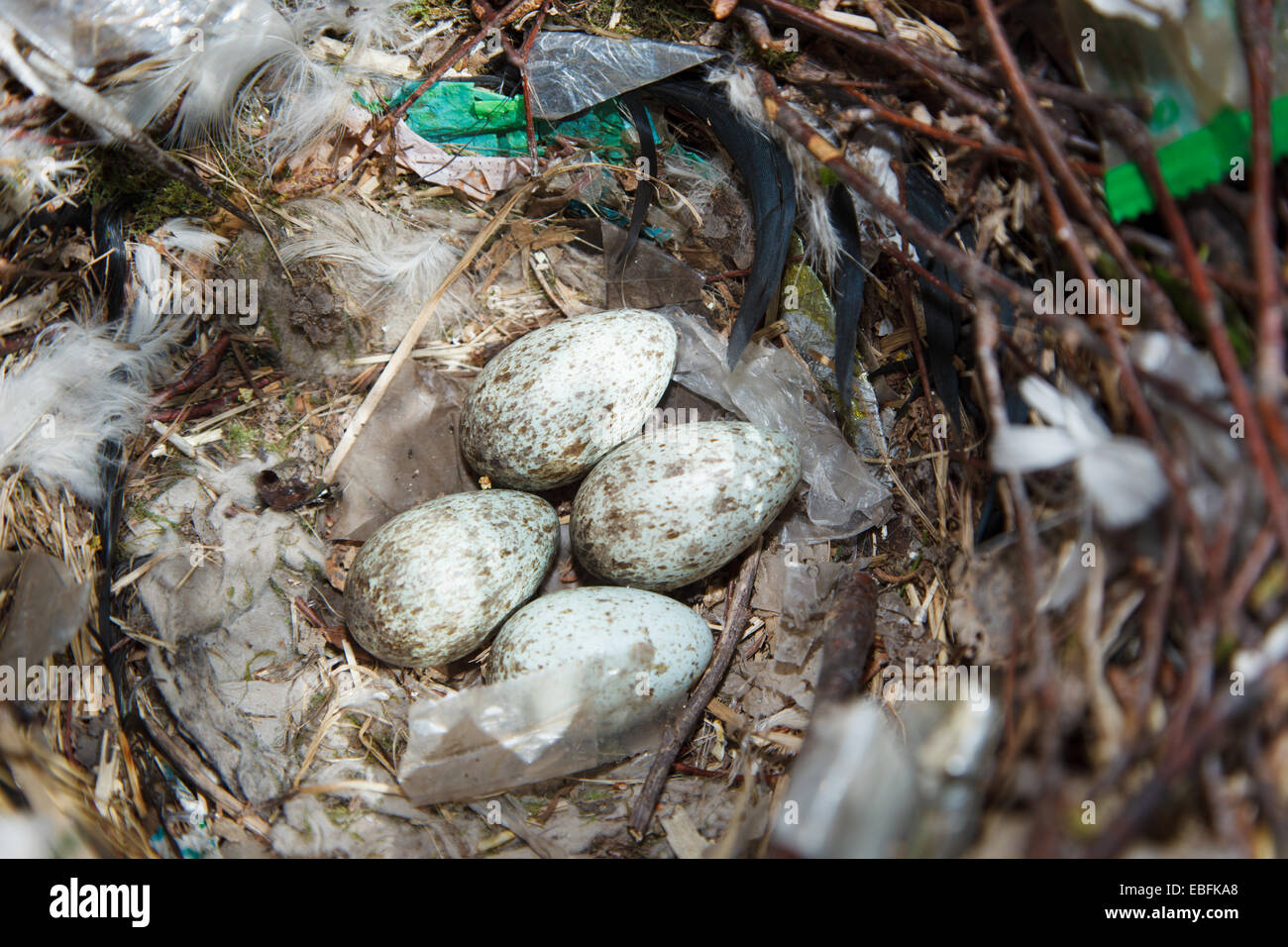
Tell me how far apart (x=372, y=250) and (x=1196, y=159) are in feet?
6.42

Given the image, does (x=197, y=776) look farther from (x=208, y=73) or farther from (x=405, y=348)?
(x=208, y=73)

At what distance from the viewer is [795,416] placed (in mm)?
2143

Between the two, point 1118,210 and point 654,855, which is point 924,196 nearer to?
point 1118,210

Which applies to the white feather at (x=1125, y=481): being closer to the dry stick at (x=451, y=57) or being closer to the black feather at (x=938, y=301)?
the black feather at (x=938, y=301)

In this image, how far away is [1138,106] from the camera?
4.89 feet

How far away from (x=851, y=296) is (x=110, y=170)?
1927 mm

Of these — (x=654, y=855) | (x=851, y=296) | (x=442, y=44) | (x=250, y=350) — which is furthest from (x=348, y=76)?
(x=654, y=855)

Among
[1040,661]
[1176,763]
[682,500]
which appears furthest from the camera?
[682,500]

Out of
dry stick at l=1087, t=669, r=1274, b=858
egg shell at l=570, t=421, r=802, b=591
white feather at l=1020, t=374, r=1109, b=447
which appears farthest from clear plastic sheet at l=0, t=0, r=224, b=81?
dry stick at l=1087, t=669, r=1274, b=858

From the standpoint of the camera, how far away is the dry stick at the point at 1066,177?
1.29 metres

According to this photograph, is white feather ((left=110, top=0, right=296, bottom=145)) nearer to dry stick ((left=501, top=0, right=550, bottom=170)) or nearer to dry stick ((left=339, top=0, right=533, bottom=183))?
dry stick ((left=339, top=0, right=533, bottom=183))

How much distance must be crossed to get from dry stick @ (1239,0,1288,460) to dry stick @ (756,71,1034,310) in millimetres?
325

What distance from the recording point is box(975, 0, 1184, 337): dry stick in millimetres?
1293

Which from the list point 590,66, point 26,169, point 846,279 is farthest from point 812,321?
point 26,169
